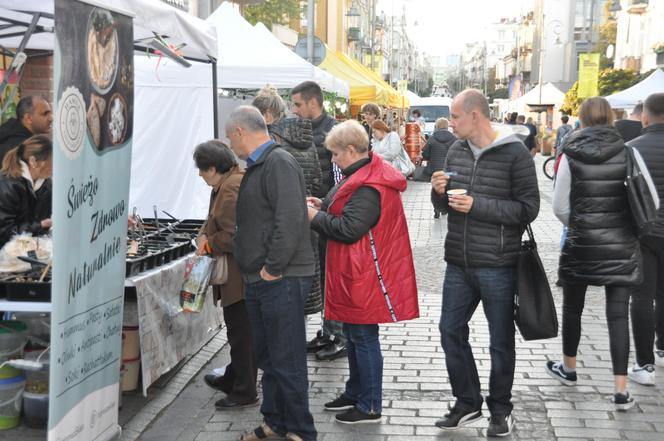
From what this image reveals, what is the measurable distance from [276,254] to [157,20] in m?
2.07

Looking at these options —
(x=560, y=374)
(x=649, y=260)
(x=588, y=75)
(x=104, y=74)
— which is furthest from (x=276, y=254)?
(x=588, y=75)

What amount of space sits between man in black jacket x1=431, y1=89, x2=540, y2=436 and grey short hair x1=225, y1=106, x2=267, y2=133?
106cm

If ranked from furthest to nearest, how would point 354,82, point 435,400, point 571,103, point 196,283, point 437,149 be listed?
point 571,103 < point 354,82 < point 437,149 < point 435,400 < point 196,283

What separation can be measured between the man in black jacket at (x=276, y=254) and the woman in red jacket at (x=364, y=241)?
1.19ft

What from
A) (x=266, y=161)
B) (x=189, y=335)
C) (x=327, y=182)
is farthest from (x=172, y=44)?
(x=266, y=161)

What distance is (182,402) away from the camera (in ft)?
18.1

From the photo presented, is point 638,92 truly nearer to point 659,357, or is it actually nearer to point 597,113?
point 659,357

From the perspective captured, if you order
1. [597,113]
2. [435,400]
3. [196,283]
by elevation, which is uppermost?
[597,113]

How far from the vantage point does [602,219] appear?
5109 millimetres

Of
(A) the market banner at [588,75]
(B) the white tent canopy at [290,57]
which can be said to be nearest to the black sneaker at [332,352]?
(B) the white tent canopy at [290,57]

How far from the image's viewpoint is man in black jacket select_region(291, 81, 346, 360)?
647 centimetres

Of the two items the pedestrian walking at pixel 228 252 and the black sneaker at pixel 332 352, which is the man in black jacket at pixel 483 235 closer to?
the pedestrian walking at pixel 228 252

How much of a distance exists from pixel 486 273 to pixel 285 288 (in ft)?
3.74

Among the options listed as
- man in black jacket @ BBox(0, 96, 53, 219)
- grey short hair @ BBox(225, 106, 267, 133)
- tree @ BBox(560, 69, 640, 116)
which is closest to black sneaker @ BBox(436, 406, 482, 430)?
grey short hair @ BBox(225, 106, 267, 133)
